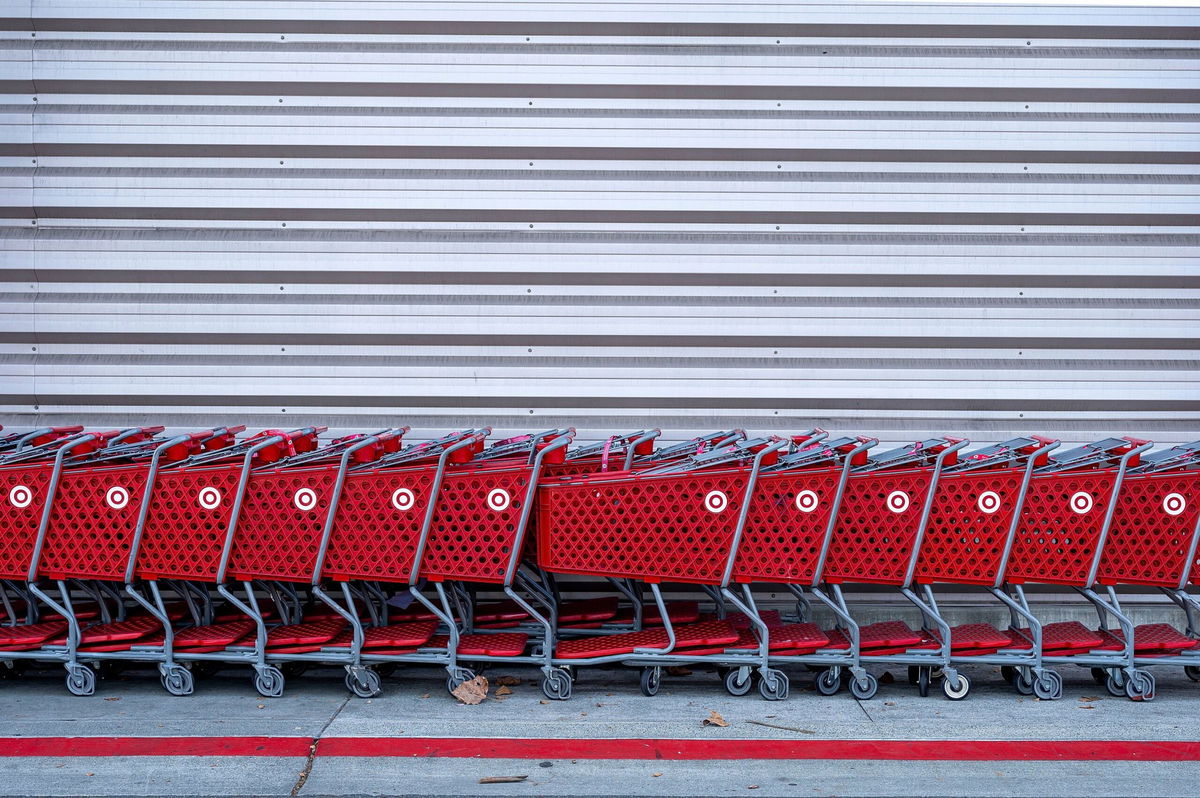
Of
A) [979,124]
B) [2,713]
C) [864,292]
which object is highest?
[979,124]

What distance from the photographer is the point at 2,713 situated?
4.73m

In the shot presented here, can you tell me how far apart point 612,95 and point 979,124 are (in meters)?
2.30

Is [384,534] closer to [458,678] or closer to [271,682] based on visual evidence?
[458,678]

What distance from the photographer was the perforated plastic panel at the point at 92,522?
4.87 meters

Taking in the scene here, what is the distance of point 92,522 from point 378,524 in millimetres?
1354

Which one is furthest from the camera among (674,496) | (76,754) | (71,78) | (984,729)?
(71,78)

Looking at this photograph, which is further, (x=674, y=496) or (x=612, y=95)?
(x=612, y=95)

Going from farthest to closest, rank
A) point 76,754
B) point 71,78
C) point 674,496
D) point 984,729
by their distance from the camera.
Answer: point 71,78
point 674,496
point 984,729
point 76,754

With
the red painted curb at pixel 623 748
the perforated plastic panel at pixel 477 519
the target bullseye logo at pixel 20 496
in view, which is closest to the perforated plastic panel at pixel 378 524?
the perforated plastic panel at pixel 477 519

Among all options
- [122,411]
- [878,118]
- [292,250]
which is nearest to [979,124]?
[878,118]

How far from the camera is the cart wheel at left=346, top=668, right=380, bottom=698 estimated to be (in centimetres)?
496

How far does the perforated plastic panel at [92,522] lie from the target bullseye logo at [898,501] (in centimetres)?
354

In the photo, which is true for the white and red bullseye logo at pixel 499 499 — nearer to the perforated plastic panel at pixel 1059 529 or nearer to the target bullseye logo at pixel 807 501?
the target bullseye logo at pixel 807 501

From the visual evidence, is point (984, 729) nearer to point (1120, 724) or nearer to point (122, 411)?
point (1120, 724)
